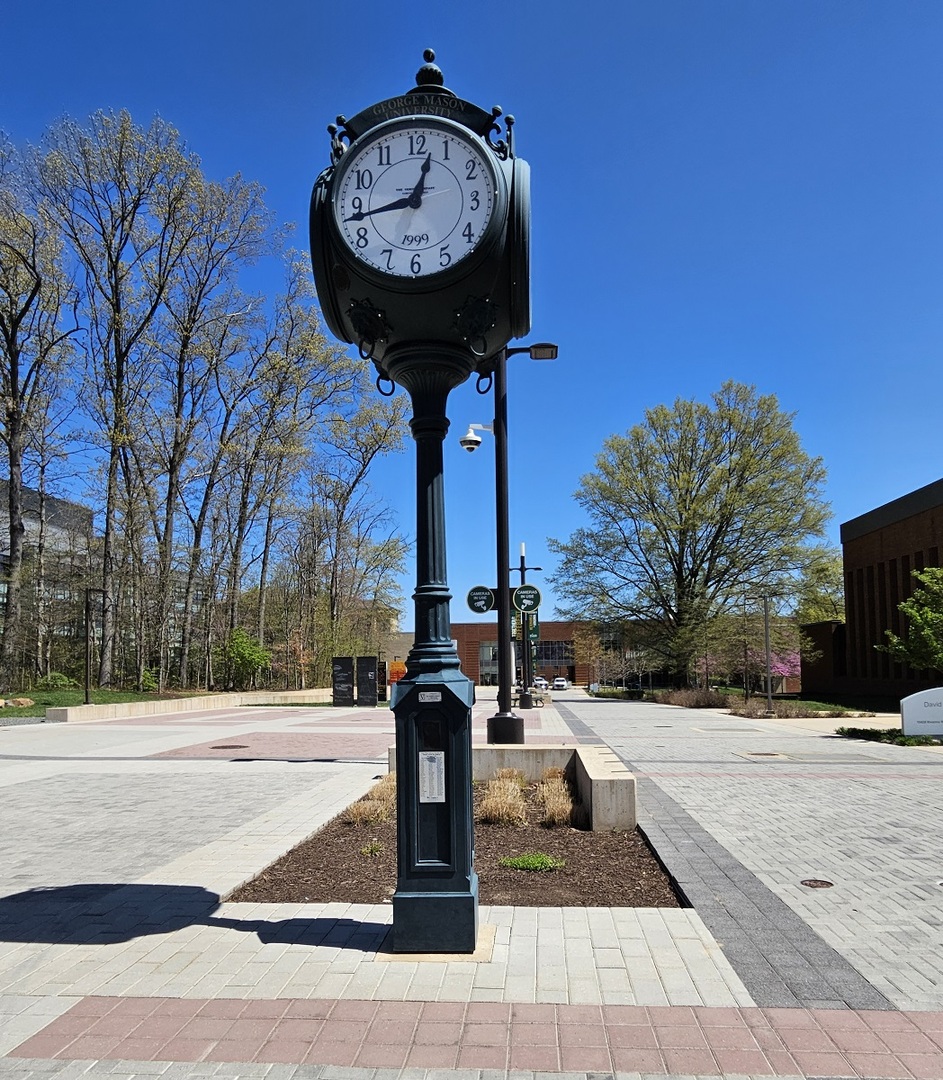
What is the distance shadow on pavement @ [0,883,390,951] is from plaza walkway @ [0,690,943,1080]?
2 cm

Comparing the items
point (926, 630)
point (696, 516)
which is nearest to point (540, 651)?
point (696, 516)

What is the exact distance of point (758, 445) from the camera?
46.8 m

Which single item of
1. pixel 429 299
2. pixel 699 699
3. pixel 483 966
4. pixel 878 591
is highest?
pixel 878 591

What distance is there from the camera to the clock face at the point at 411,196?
480 centimetres

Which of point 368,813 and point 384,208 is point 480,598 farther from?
point 384,208

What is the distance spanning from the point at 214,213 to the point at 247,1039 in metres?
37.3

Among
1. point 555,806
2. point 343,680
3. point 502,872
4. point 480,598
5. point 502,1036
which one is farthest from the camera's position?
point 343,680

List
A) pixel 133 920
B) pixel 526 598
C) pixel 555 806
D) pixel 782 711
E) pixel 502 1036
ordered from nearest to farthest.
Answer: pixel 502 1036 < pixel 133 920 < pixel 555 806 < pixel 526 598 < pixel 782 711

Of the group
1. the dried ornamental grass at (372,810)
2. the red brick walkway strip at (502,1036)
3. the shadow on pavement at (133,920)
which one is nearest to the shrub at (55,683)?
the dried ornamental grass at (372,810)

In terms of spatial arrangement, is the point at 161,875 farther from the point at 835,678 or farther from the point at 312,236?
the point at 835,678

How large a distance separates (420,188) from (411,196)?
0.07 metres

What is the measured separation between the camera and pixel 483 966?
440cm

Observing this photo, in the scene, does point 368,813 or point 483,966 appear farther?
point 368,813

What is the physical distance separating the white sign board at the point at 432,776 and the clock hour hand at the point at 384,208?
9.47 feet
